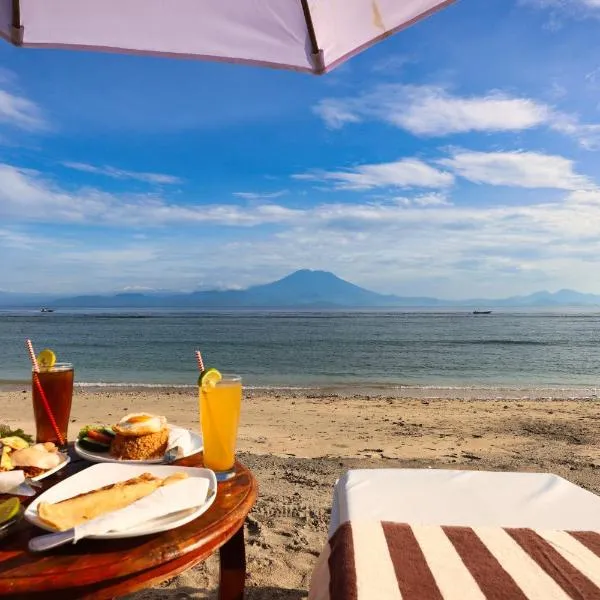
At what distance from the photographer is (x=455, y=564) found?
1.63 m

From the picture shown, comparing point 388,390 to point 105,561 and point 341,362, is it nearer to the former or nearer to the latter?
point 341,362

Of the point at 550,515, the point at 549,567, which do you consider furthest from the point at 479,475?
the point at 549,567

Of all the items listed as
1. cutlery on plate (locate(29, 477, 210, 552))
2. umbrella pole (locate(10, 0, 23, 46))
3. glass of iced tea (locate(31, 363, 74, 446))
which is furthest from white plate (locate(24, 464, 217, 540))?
umbrella pole (locate(10, 0, 23, 46))

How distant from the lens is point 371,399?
12508mm

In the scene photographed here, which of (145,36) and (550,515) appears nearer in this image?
(550,515)

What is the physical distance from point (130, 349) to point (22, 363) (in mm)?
7213

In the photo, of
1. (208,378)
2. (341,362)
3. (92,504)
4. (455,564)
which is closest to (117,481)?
(92,504)

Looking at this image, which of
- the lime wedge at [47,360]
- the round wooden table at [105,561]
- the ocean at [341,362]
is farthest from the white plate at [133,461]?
the ocean at [341,362]

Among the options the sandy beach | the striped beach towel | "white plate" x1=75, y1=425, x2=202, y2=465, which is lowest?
the sandy beach

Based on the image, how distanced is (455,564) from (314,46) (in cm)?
197

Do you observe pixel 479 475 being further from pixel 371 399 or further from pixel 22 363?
pixel 22 363

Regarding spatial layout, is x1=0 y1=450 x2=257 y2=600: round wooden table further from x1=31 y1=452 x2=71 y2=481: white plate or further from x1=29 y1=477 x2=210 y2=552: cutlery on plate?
x1=31 y1=452 x2=71 y2=481: white plate

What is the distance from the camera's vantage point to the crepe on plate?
127 cm

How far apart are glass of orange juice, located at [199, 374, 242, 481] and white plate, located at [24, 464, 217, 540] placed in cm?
17
